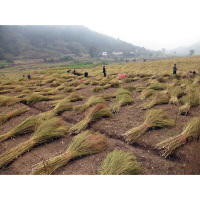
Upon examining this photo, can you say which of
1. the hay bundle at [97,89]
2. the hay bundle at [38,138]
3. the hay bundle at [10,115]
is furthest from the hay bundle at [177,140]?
the hay bundle at [97,89]

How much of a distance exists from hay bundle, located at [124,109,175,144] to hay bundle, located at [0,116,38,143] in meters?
2.08

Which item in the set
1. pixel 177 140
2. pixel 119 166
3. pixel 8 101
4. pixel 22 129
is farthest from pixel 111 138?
pixel 8 101

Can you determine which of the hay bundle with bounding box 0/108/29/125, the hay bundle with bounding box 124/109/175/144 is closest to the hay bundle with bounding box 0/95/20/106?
the hay bundle with bounding box 0/108/29/125

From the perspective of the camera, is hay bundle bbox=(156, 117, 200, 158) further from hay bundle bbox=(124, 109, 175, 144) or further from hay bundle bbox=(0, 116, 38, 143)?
hay bundle bbox=(0, 116, 38, 143)

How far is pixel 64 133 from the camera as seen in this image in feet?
10.1

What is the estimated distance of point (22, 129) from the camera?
309 centimetres

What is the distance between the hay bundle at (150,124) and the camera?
2.79m

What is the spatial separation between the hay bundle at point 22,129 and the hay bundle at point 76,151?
1222mm

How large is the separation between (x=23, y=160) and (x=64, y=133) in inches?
36.4

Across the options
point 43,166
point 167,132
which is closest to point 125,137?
point 167,132

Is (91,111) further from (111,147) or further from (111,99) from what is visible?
(111,99)

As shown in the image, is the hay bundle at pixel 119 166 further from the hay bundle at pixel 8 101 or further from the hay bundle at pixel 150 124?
the hay bundle at pixel 8 101

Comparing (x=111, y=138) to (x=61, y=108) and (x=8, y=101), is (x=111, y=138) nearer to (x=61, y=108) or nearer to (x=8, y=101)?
(x=61, y=108)

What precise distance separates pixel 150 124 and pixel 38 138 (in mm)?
2305
